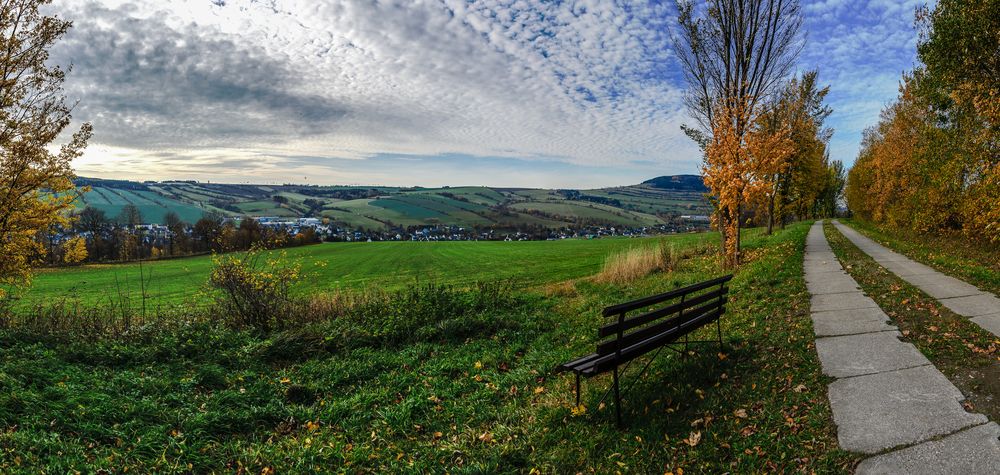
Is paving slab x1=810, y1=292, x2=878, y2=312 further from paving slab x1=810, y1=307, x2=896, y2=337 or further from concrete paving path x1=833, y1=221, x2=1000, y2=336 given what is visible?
concrete paving path x1=833, y1=221, x2=1000, y2=336

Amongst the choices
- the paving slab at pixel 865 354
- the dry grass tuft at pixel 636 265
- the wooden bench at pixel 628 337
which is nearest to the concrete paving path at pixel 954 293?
the paving slab at pixel 865 354

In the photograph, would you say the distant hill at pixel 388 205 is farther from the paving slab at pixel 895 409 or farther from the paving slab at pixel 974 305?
the paving slab at pixel 895 409

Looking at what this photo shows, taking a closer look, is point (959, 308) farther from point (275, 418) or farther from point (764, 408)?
point (275, 418)

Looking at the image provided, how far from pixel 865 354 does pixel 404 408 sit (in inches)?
228

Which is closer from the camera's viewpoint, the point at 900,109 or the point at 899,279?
the point at 899,279

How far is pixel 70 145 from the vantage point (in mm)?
9016

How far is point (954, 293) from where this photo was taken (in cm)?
762

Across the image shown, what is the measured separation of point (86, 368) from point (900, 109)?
36768 mm

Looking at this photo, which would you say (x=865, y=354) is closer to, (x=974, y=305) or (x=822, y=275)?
(x=974, y=305)

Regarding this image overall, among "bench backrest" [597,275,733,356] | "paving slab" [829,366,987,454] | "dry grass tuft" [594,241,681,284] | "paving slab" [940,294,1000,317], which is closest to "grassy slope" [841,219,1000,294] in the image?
"paving slab" [940,294,1000,317]

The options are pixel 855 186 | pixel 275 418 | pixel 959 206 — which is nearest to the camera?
pixel 275 418

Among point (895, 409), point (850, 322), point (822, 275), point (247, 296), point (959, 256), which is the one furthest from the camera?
point (959, 256)

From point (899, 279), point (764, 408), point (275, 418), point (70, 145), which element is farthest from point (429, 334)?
point (899, 279)

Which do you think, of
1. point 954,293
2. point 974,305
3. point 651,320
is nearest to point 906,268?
point 954,293
